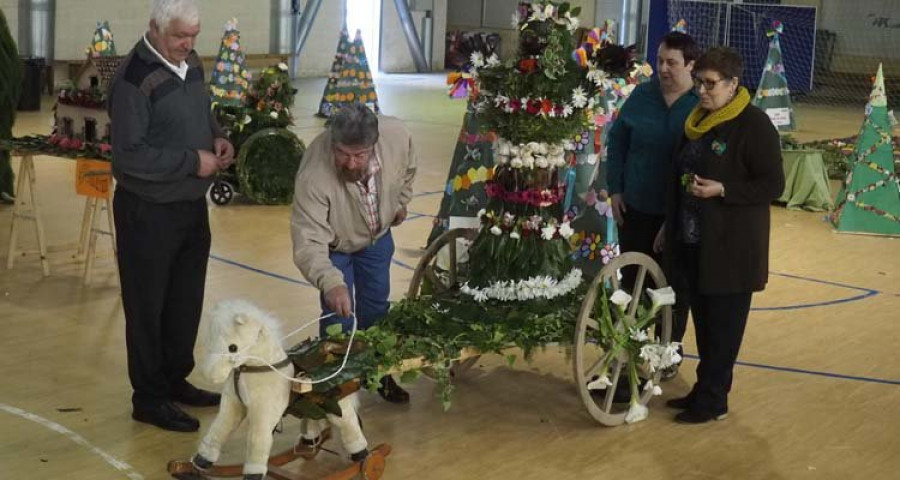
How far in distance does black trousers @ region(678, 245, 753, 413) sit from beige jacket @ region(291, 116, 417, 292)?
52.2 inches

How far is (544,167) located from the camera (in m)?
5.32

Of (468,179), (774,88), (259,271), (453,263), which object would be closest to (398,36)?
(774,88)

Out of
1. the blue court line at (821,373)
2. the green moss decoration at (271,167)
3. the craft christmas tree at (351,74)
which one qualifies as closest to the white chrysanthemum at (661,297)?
the blue court line at (821,373)

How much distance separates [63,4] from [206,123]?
43.3 feet

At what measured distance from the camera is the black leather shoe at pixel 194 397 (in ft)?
18.0

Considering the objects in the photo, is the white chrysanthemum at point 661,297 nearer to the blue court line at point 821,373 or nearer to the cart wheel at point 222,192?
the blue court line at point 821,373

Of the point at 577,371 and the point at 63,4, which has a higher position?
the point at 63,4

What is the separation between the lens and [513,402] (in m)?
5.74

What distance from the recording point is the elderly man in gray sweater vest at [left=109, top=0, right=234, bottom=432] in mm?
4938

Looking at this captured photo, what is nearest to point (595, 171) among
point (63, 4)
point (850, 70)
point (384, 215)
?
point (384, 215)

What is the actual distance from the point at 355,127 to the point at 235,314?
0.84 meters

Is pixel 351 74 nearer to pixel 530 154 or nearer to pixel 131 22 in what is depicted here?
pixel 131 22

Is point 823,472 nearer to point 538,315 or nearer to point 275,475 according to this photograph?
point 538,315

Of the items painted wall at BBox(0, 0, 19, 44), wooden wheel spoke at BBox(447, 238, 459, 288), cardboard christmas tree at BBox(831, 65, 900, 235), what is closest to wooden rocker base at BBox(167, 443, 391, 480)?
wooden wheel spoke at BBox(447, 238, 459, 288)
